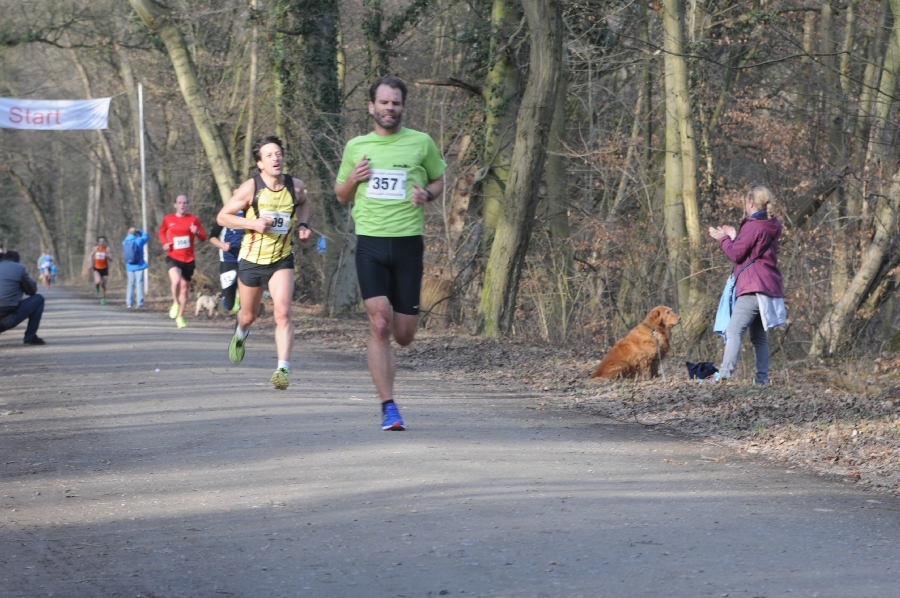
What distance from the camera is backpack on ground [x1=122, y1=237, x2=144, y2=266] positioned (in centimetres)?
2508

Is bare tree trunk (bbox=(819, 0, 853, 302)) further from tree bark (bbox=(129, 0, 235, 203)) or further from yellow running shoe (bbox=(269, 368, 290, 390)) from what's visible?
tree bark (bbox=(129, 0, 235, 203))

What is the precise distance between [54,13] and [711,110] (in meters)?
18.7

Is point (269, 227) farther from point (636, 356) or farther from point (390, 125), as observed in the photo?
point (636, 356)

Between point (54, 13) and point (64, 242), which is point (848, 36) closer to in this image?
point (54, 13)

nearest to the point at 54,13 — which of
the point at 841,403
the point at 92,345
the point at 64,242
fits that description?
the point at 92,345

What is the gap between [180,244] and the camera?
1864 centimetres

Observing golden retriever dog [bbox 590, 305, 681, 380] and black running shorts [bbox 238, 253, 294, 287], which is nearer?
black running shorts [bbox 238, 253, 294, 287]

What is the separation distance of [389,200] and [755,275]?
4682 millimetres

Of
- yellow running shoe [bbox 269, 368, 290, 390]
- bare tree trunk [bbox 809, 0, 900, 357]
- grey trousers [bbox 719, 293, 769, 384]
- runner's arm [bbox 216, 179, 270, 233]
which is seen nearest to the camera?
yellow running shoe [bbox 269, 368, 290, 390]

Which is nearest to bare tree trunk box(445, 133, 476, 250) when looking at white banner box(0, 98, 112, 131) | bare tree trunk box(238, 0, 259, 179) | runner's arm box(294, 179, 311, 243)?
bare tree trunk box(238, 0, 259, 179)

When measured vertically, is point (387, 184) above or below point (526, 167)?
below

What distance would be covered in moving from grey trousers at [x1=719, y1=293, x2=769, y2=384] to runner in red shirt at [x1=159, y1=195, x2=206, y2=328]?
10.5m

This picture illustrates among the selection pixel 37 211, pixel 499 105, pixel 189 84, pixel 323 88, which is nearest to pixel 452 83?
pixel 499 105

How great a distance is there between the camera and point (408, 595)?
4117mm
